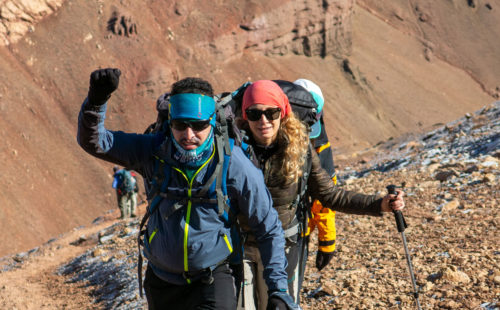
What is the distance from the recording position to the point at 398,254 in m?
6.27

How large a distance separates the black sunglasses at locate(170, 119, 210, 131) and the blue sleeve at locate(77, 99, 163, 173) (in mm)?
168

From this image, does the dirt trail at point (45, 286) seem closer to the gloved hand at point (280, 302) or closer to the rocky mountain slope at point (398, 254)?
the rocky mountain slope at point (398, 254)

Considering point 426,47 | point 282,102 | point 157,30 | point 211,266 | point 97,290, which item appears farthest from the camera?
point 426,47

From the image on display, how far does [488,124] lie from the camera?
1320 centimetres

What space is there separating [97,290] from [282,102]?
20.8ft

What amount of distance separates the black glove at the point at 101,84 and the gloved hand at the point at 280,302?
49.9 inches

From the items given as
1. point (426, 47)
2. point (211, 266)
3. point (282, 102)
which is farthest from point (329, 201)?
point (426, 47)

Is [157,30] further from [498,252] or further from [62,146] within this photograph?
[498,252]

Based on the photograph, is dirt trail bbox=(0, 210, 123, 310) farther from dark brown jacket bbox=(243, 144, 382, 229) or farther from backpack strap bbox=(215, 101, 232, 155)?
backpack strap bbox=(215, 101, 232, 155)

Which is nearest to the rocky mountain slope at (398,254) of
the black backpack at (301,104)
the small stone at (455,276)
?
the small stone at (455,276)

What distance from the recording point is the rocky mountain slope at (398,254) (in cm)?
521

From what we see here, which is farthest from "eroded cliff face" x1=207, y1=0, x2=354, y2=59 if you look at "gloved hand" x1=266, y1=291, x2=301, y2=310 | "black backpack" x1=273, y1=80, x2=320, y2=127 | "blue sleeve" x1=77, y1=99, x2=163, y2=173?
"gloved hand" x1=266, y1=291, x2=301, y2=310

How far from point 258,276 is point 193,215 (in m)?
0.85

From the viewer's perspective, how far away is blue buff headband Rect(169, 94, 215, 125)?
9.57 ft
